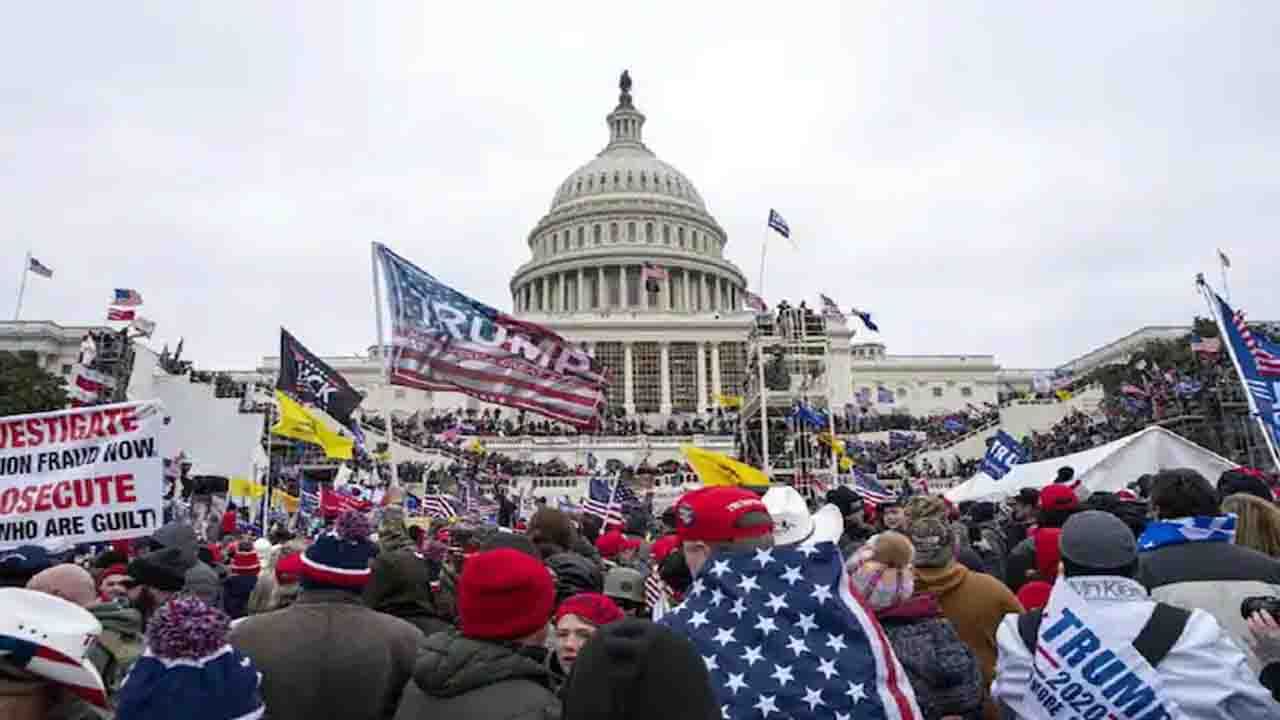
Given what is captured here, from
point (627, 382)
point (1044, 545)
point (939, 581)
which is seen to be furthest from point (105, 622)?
point (627, 382)

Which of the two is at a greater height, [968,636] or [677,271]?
[677,271]

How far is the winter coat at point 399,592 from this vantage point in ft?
15.9

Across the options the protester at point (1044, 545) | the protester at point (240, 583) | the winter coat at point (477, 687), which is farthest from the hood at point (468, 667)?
the protester at point (240, 583)

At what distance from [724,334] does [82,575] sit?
75040 mm

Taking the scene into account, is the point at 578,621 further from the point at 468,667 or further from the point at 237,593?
the point at 237,593

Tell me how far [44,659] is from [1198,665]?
3.64 meters

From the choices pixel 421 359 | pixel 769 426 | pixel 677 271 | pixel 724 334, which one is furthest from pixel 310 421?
pixel 677 271

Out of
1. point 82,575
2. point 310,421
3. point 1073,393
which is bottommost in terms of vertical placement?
point 82,575

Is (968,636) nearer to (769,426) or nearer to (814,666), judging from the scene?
(814,666)

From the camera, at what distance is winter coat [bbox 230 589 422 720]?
151 inches

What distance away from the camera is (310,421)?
17.1 meters

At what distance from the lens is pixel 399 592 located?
4.89 m

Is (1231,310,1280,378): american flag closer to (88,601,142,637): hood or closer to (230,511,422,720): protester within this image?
(230,511,422,720): protester

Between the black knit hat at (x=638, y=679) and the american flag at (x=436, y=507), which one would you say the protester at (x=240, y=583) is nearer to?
the black knit hat at (x=638, y=679)
